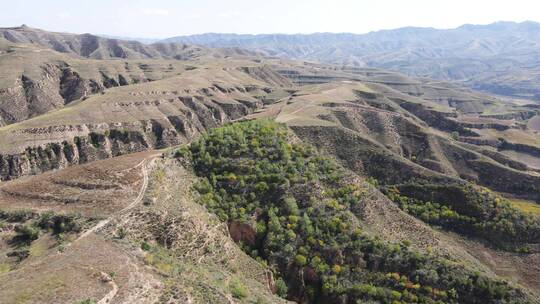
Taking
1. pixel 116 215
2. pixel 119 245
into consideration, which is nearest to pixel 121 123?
pixel 116 215

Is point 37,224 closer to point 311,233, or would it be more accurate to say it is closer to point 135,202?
point 135,202

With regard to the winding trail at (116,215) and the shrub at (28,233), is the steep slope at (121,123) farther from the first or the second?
the shrub at (28,233)

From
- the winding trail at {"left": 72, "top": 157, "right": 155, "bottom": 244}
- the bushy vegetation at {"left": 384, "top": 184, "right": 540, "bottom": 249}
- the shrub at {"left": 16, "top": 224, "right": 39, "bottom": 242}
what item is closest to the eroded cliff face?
the winding trail at {"left": 72, "top": 157, "right": 155, "bottom": 244}

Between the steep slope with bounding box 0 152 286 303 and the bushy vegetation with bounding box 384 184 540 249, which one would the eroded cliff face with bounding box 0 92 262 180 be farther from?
the bushy vegetation with bounding box 384 184 540 249

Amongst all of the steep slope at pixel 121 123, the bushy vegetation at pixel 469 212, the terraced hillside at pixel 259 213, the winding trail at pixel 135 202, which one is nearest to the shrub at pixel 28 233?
the terraced hillside at pixel 259 213

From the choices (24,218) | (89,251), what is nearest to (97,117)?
(24,218)
